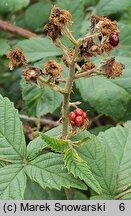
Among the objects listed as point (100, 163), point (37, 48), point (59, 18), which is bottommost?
point (100, 163)

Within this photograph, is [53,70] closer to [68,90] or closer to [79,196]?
[68,90]

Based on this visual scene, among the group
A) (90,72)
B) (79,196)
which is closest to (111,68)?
(90,72)

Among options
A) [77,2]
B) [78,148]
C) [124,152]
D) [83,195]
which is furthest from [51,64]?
[77,2]

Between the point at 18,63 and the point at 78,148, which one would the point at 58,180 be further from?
the point at 18,63

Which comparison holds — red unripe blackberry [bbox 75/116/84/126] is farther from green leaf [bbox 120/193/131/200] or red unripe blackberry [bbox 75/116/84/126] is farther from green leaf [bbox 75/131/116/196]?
green leaf [bbox 120/193/131/200]

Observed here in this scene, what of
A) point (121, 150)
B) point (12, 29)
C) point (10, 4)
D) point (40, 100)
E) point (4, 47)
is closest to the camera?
point (121, 150)

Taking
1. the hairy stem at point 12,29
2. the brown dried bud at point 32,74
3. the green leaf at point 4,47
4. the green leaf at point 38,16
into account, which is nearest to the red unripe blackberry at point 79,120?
the brown dried bud at point 32,74
